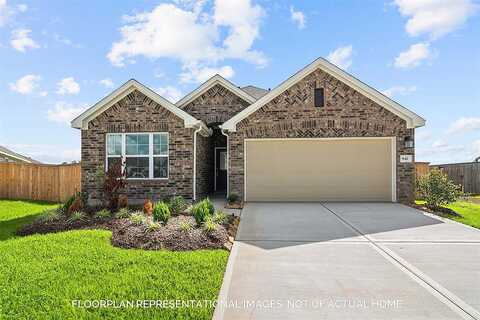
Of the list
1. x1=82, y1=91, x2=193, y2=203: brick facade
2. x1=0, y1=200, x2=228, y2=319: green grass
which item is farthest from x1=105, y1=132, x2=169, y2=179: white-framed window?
x1=0, y1=200, x2=228, y2=319: green grass

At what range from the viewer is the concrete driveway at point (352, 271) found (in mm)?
3854

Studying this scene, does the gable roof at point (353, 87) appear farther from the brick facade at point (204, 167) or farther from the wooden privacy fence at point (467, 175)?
the wooden privacy fence at point (467, 175)

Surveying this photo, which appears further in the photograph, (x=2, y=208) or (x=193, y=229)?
(x=2, y=208)

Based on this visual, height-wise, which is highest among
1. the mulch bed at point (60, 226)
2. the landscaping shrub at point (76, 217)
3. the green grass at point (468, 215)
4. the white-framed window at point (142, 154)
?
the white-framed window at point (142, 154)

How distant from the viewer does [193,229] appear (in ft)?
23.7

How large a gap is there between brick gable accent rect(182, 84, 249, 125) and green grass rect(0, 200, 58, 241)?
7.57 metres

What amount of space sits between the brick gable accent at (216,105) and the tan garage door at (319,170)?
3001mm

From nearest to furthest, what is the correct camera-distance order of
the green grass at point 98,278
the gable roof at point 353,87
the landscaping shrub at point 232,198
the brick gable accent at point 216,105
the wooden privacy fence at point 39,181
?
1. the green grass at point 98,278
2. the landscaping shrub at point 232,198
3. the gable roof at point 353,87
4. the wooden privacy fence at point 39,181
5. the brick gable accent at point 216,105

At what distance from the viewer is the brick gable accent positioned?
15.4m

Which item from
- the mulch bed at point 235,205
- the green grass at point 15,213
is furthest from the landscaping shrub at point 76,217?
the mulch bed at point 235,205

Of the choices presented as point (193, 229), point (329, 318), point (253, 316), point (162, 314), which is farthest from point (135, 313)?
point (193, 229)

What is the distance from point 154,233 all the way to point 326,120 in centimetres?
844

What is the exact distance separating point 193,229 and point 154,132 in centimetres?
658

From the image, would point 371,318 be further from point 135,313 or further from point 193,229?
point 193,229
